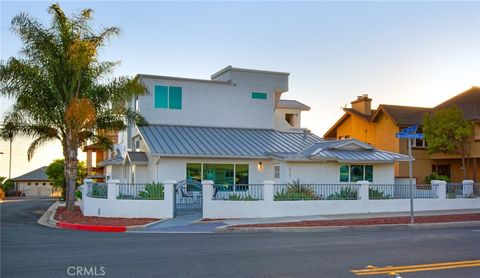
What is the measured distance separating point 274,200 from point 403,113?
22491 mm

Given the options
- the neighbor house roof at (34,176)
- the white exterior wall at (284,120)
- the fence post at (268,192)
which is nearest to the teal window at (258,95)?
the white exterior wall at (284,120)

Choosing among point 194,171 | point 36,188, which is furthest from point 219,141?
point 36,188

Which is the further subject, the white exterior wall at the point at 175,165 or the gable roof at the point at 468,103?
the gable roof at the point at 468,103

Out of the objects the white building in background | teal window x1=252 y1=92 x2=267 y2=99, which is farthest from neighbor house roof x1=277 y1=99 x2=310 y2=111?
the white building in background

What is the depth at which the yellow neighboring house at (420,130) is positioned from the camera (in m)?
37.2

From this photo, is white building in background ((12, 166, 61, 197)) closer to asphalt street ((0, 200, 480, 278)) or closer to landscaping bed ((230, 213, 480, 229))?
asphalt street ((0, 200, 480, 278))

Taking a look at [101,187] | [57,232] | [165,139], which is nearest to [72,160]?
[101,187]

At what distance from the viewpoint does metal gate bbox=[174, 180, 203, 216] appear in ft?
69.3

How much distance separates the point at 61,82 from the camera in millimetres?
23375

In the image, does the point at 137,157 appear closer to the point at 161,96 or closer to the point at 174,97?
the point at 161,96

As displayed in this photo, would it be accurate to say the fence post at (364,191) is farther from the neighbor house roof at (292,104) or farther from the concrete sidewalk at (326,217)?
the neighbor house roof at (292,104)

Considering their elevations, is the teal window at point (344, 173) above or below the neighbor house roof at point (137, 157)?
below

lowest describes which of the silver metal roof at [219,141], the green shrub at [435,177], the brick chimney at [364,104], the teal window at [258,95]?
the green shrub at [435,177]

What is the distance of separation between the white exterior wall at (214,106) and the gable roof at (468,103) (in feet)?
49.8
